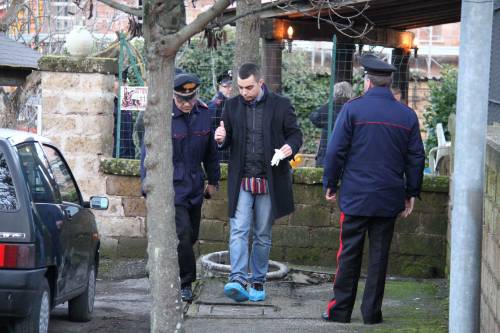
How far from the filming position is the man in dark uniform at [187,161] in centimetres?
807

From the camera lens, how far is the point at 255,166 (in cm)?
804

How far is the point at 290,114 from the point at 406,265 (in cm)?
291

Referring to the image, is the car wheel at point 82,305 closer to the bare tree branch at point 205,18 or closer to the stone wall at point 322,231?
the stone wall at point 322,231

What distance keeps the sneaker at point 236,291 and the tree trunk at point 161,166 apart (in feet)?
6.22

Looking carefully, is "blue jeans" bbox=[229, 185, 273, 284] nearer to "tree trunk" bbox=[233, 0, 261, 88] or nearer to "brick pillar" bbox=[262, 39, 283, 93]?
"tree trunk" bbox=[233, 0, 261, 88]

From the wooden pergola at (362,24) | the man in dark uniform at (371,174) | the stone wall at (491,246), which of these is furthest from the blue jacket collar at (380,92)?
the wooden pergola at (362,24)

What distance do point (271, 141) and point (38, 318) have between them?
2561 mm

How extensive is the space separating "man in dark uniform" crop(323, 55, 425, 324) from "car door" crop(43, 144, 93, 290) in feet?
6.20

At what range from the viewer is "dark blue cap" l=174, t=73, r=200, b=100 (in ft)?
26.4

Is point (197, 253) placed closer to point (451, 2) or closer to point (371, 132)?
point (371, 132)

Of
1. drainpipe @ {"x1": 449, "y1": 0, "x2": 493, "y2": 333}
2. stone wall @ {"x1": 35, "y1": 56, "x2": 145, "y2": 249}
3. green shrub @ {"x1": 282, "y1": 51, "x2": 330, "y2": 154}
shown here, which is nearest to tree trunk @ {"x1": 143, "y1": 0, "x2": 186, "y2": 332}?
drainpipe @ {"x1": 449, "y1": 0, "x2": 493, "y2": 333}

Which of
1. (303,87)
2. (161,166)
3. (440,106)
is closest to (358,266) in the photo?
(161,166)

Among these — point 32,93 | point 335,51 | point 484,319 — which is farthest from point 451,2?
point 484,319

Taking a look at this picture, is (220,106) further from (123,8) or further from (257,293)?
(123,8)
